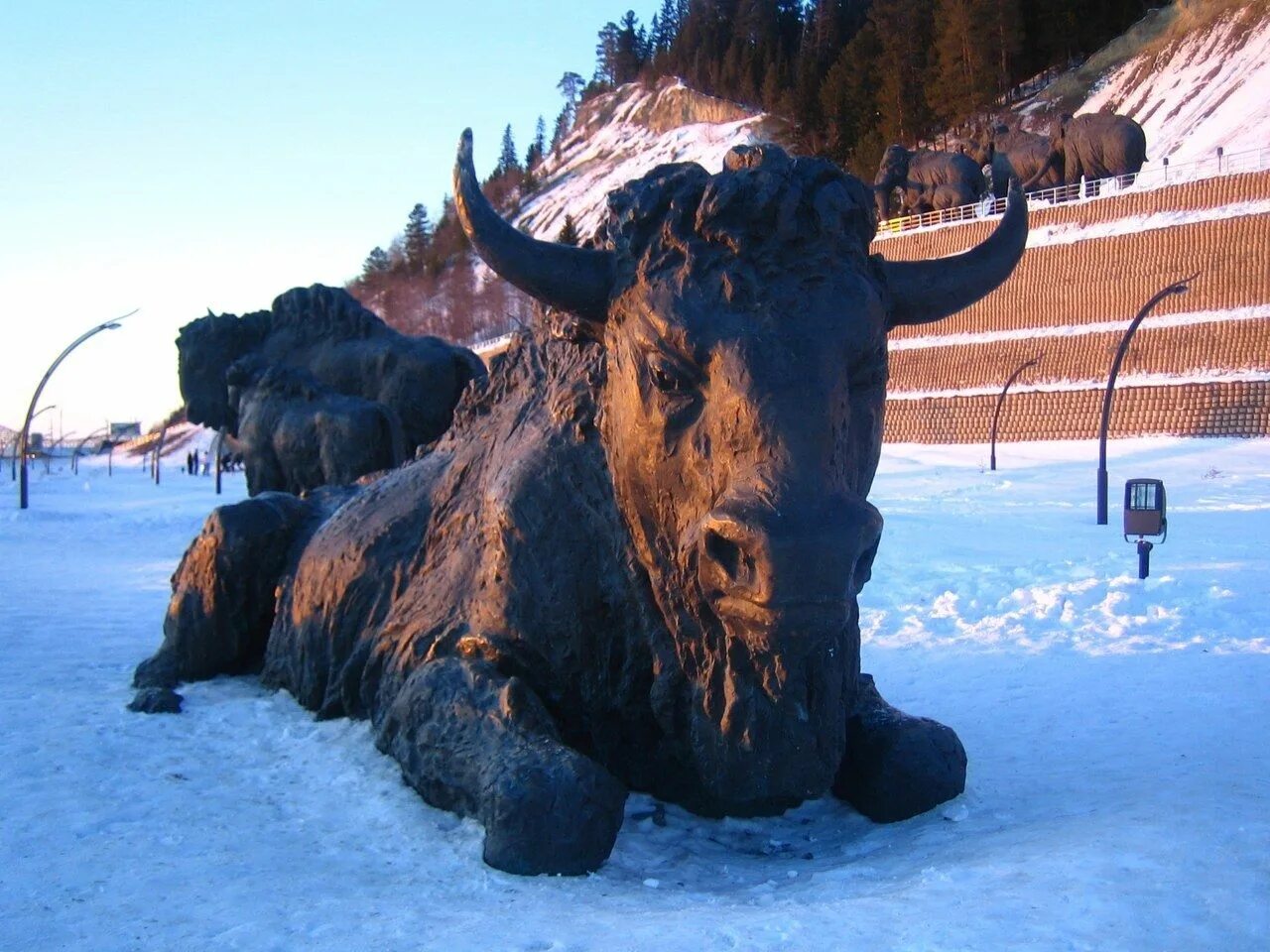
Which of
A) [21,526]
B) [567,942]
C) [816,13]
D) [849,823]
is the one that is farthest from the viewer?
[816,13]

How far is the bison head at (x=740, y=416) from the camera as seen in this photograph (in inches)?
93.5

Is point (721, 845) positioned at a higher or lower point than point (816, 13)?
lower

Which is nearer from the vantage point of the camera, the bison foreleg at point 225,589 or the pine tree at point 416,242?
the bison foreleg at point 225,589

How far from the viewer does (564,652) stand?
125 inches

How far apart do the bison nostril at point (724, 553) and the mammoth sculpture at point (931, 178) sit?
122 feet

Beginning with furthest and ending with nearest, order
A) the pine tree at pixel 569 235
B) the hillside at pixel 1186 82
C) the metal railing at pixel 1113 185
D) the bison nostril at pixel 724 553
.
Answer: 1. the hillside at pixel 1186 82
2. the metal railing at pixel 1113 185
3. the pine tree at pixel 569 235
4. the bison nostril at pixel 724 553

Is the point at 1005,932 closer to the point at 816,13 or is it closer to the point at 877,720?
the point at 877,720

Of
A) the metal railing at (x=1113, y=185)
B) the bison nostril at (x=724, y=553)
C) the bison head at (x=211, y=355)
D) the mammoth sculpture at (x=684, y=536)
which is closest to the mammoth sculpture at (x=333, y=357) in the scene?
the bison head at (x=211, y=355)

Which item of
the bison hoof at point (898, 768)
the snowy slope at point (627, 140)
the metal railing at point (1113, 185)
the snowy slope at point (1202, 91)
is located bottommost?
the bison hoof at point (898, 768)

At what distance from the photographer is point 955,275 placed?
3252 millimetres

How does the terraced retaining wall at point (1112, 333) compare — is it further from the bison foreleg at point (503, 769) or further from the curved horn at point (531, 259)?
the bison foreleg at point (503, 769)

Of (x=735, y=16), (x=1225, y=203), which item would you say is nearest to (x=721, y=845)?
(x=1225, y=203)

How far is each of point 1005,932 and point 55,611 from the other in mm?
7027

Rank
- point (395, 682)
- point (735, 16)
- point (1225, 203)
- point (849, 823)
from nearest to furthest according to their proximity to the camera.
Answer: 1. point (849, 823)
2. point (395, 682)
3. point (1225, 203)
4. point (735, 16)
